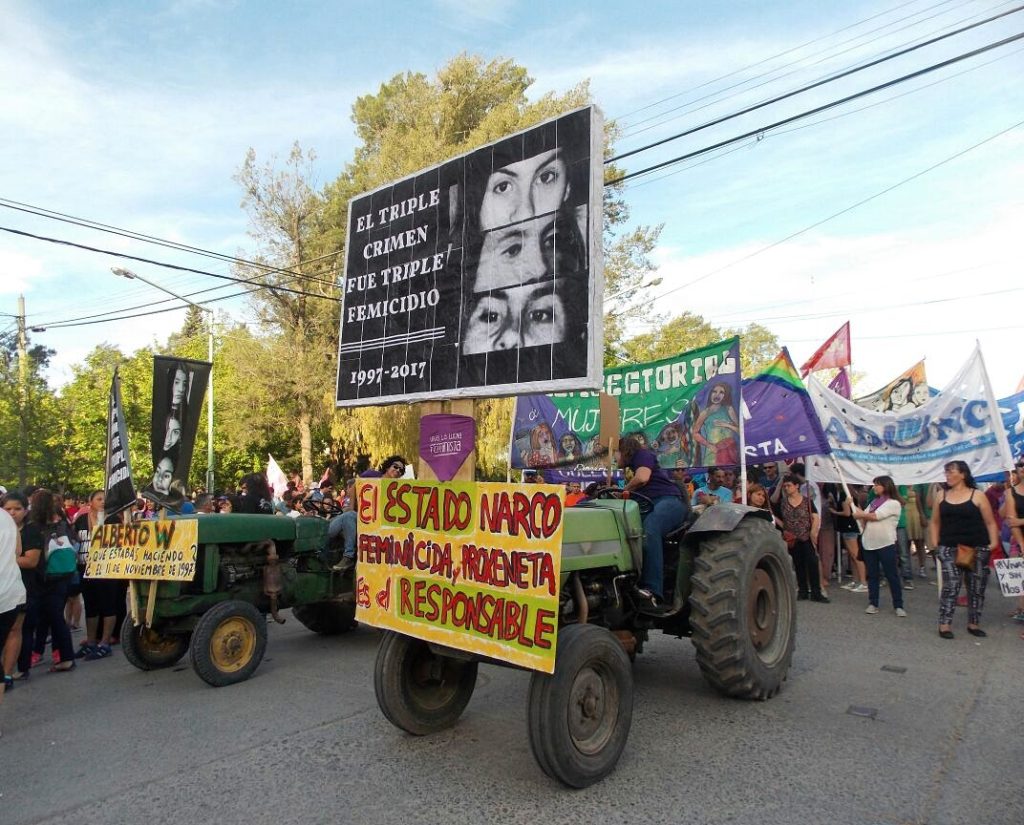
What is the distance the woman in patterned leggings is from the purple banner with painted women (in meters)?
1.94

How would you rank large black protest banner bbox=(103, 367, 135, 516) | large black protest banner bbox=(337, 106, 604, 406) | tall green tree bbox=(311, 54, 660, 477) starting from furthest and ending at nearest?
tall green tree bbox=(311, 54, 660, 477) → large black protest banner bbox=(103, 367, 135, 516) → large black protest banner bbox=(337, 106, 604, 406)

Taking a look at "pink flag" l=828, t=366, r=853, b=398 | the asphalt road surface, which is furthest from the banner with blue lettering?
the asphalt road surface

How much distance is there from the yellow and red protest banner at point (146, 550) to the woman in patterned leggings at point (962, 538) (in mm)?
7525

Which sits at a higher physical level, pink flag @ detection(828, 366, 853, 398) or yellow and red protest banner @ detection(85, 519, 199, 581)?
pink flag @ detection(828, 366, 853, 398)

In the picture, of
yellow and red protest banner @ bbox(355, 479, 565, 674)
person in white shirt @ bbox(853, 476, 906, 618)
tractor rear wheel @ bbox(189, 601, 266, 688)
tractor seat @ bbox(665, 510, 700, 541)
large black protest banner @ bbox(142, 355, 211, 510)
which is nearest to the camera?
yellow and red protest banner @ bbox(355, 479, 565, 674)

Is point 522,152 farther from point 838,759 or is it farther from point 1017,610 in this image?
point 1017,610

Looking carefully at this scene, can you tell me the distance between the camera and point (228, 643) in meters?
6.51

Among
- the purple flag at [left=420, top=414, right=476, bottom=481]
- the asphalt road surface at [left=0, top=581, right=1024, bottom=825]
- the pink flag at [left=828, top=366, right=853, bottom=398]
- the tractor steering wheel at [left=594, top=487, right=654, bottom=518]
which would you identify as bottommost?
the asphalt road surface at [left=0, top=581, right=1024, bottom=825]

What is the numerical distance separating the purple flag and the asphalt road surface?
5.94 ft

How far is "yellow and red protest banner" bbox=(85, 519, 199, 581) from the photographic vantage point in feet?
21.4

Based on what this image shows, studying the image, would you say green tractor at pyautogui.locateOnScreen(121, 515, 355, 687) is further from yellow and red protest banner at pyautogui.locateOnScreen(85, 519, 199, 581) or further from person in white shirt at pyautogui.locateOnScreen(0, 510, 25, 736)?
person in white shirt at pyautogui.locateOnScreen(0, 510, 25, 736)

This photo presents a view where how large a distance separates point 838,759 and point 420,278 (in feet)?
15.5

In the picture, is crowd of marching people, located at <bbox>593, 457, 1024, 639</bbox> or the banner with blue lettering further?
the banner with blue lettering

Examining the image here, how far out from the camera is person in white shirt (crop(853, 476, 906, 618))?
8883 mm
